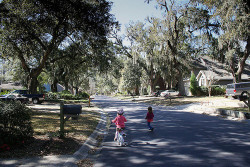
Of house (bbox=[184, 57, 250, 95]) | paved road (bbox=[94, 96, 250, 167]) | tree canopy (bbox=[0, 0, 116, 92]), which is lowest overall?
paved road (bbox=[94, 96, 250, 167])

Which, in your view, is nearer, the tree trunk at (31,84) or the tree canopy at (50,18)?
the tree canopy at (50,18)

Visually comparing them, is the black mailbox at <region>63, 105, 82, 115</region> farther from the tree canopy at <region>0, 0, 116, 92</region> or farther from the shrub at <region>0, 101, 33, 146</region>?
the tree canopy at <region>0, 0, 116, 92</region>

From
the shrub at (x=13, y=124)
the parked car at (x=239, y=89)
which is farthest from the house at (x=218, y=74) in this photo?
the shrub at (x=13, y=124)

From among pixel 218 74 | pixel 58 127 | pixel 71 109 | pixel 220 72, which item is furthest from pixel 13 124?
pixel 220 72

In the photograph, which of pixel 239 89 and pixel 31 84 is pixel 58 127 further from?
pixel 239 89

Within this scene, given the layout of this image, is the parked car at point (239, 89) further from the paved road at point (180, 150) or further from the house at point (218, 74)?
the house at point (218, 74)

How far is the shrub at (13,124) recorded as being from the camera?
5.51m

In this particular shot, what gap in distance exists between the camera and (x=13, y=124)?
572 cm

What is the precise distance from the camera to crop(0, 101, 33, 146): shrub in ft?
18.1

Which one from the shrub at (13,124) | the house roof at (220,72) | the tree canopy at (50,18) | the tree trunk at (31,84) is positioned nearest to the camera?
the shrub at (13,124)

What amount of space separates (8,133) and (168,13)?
940 inches

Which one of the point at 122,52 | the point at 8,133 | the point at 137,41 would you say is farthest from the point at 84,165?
the point at 122,52

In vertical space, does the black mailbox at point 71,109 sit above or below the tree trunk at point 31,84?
below

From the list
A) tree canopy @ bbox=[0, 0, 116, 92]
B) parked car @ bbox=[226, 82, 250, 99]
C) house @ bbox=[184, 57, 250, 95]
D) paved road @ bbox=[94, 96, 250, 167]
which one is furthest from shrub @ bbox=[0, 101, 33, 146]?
house @ bbox=[184, 57, 250, 95]
